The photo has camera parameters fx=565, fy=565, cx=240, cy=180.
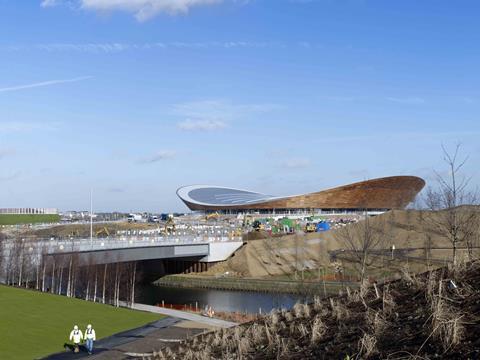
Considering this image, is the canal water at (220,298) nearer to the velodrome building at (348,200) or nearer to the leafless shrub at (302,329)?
the leafless shrub at (302,329)

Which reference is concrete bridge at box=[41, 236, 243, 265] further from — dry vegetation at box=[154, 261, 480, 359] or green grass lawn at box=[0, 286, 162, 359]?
dry vegetation at box=[154, 261, 480, 359]

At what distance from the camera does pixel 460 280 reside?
27.2 feet

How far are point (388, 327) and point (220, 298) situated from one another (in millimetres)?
34050

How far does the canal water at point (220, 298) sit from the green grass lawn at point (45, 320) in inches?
347

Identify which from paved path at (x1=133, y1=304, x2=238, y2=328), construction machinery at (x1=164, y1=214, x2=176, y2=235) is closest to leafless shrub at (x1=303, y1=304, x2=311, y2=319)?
paved path at (x1=133, y1=304, x2=238, y2=328)

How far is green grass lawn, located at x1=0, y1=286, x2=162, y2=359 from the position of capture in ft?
64.7

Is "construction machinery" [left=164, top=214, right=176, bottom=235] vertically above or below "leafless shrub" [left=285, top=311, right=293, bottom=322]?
above

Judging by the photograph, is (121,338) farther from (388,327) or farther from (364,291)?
(388,327)

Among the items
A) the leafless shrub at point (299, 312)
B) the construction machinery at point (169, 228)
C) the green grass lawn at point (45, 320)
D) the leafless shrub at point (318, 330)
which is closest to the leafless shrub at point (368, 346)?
the leafless shrub at point (318, 330)

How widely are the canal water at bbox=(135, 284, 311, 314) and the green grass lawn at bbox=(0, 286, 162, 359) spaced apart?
8.81m

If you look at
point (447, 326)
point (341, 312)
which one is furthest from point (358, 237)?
point (447, 326)

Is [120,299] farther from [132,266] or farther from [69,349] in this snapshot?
[69,349]

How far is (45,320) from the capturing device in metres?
24.3

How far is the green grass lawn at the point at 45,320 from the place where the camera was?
64.7ft
